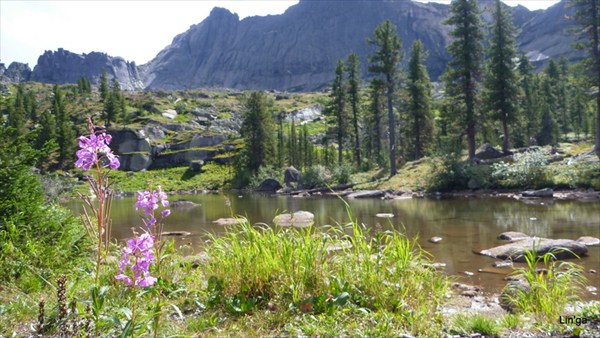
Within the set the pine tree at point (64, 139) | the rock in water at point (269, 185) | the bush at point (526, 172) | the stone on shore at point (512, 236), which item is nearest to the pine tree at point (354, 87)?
the rock in water at point (269, 185)

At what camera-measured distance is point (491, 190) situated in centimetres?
2919

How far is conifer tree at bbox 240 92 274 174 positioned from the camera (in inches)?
2356

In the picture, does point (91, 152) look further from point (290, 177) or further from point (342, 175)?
point (290, 177)

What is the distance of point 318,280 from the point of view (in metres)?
4.69

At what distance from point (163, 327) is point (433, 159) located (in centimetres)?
3349

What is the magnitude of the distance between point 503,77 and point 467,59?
3.83 meters

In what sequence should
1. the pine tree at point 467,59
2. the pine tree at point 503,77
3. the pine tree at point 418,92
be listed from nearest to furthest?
1. the pine tree at point 467,59
2. the pine tree at point 503,77
3. the pine tree at point 418,92

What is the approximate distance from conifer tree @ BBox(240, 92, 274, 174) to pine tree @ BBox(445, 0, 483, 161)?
99.0 feet

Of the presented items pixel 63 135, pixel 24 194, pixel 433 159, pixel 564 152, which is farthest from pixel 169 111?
pixel 24 194

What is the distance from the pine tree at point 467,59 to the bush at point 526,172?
23.7 ft

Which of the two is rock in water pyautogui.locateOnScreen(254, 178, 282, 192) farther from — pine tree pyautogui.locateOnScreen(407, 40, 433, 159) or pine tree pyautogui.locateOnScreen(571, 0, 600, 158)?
pine tree pyautogui.locateOnScreen(571, 0, 600, 158)

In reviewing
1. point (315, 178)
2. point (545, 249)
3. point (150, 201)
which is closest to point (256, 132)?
point (315, 178)

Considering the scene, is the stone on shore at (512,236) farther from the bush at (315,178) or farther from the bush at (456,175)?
the bush at (315,178)

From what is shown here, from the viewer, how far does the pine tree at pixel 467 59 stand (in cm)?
3581
